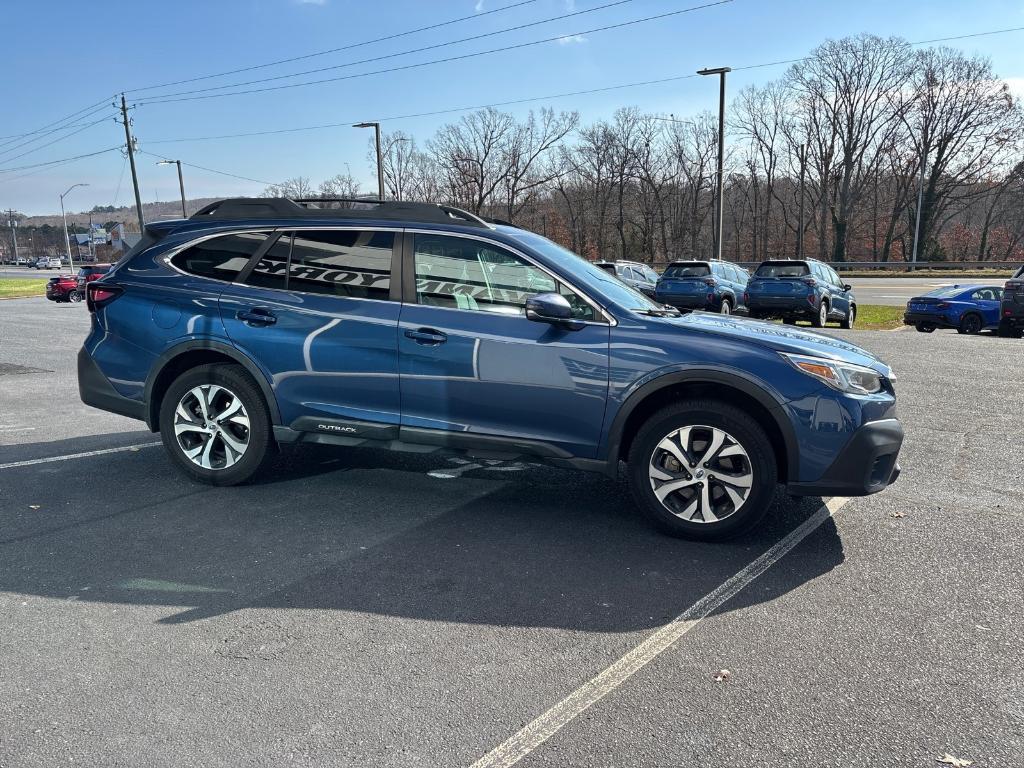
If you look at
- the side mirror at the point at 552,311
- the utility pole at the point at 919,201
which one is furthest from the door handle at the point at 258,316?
the utility pole at the point at 919,201

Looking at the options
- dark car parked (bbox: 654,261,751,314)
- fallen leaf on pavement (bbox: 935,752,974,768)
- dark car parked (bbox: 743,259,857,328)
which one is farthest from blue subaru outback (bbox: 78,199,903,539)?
dark car parked (bbox: 654,261,751,314)

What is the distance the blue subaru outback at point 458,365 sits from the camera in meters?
4.02

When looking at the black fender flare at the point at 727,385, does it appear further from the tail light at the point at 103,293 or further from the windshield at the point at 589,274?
the tail light at the point at 103,293

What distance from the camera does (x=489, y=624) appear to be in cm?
326

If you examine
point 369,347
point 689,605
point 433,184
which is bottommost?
point 689,605

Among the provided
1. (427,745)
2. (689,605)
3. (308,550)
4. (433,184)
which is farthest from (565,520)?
(433,184)

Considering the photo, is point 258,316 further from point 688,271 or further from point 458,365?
point 688,271

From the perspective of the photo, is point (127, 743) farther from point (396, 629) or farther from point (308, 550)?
point (308, 550)

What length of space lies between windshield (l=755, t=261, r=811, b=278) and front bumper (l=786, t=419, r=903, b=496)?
15868 mm

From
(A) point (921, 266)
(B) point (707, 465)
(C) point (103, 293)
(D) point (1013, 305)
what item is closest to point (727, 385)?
(B) point (707, 465)

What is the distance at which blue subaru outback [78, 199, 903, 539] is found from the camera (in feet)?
13.2

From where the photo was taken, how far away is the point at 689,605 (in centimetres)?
344

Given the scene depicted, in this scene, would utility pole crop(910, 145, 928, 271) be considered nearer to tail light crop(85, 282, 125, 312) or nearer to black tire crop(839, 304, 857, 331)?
black tire crop(839, 304, 857, 331)

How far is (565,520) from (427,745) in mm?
2201
